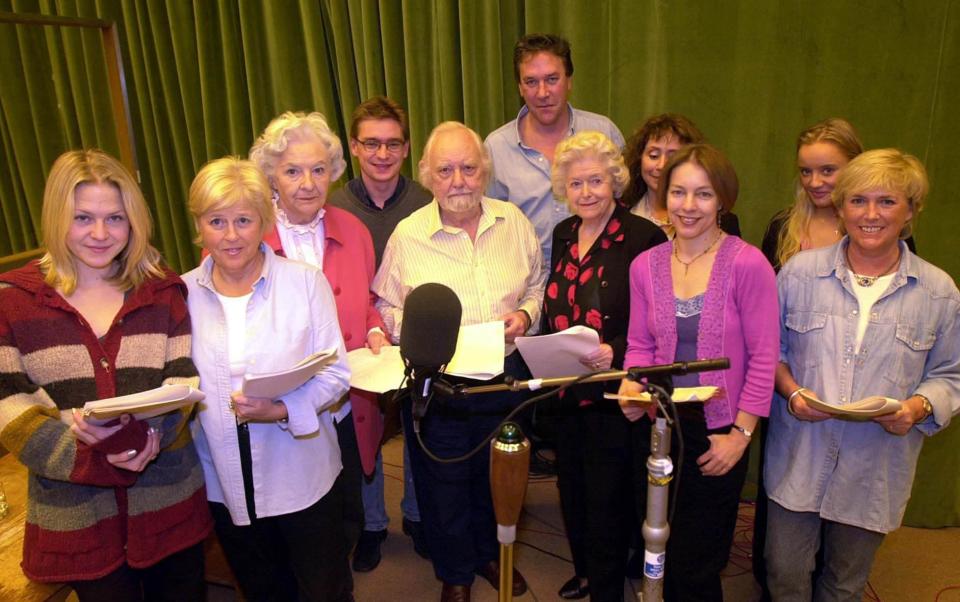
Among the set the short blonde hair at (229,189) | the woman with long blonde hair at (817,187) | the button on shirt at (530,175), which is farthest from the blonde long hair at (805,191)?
the short blonde hair at (229,189)

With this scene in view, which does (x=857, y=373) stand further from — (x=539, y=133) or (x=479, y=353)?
(x=539, y=133)

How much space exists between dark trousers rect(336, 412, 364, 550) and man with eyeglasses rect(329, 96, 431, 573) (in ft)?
0.85

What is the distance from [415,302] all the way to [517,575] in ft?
5.73

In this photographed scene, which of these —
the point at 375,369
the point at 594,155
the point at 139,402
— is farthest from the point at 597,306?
the point at 139,402

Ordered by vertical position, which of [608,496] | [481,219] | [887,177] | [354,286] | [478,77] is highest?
[478,77]

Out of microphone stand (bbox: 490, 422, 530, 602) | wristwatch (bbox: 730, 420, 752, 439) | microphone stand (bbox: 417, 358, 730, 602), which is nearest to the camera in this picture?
microphone stand (bbox: 490, 422, 530, 602)

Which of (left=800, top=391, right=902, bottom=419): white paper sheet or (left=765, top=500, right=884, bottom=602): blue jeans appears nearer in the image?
(left=800, top=391, right=902, bottom=419): white paper sheet

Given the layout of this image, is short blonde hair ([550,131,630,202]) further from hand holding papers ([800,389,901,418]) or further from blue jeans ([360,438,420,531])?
blue jeans ([360,438,420,531])

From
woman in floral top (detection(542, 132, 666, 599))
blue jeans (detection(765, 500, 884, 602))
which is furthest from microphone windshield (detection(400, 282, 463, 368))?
blue jeans (detection(765, 500, 884, 602))

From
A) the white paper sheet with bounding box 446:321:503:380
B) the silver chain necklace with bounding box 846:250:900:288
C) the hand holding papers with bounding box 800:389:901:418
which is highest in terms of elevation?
the silver chain necklace with bounding box 846:250:900:288

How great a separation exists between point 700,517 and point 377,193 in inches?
66.9

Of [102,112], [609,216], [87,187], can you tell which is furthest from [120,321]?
[102,112]

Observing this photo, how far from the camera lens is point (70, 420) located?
4.98 feet

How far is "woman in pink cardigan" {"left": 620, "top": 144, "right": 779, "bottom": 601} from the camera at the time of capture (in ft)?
5.70
